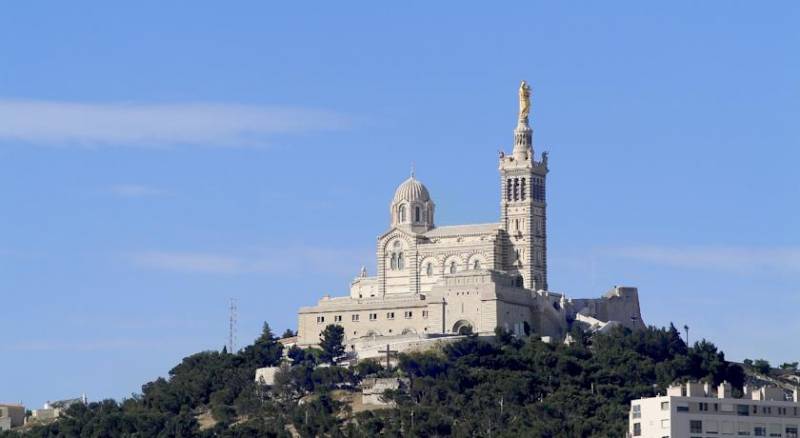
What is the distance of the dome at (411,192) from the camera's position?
18000 cm

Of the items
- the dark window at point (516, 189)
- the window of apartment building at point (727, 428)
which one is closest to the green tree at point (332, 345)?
the dark window at point (516, 189)

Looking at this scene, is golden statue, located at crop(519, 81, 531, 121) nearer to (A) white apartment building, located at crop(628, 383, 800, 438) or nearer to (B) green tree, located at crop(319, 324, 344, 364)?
(B) green tree, located at crop(319, 324, 344, 364)

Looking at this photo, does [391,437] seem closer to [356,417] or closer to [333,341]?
[356,417]

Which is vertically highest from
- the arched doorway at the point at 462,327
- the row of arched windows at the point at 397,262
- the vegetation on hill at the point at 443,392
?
the row of arched windows at the point at 397,262

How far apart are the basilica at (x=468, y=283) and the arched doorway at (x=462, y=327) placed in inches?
3.5

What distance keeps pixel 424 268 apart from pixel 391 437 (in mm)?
23946

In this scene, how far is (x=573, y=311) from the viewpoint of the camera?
17825 cm

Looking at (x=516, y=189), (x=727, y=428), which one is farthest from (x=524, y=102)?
(x=727, y=428)

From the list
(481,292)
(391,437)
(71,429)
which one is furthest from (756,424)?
(71,429)

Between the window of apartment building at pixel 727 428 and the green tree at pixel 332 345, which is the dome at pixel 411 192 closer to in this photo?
the green tree at pixel 332 345

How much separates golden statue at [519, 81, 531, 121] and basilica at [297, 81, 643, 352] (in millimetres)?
69

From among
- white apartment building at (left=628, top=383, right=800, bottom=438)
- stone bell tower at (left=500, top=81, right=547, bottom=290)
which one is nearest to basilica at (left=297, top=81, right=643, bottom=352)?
stone bell tower at (left=500, top=81, right=547, bottom=290)

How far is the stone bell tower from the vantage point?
17450 cm

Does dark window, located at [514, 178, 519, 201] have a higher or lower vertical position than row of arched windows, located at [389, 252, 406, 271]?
higher
